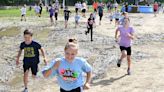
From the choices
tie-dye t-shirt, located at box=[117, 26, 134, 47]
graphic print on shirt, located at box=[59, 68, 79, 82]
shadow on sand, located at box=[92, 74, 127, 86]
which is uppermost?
graphic print on shirt, located at box=[59, 68, 79, 82]

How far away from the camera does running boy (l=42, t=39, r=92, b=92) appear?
6218 millimetres

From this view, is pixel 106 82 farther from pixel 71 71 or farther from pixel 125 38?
pixel 71 71

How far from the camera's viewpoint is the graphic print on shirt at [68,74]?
20.7 feet

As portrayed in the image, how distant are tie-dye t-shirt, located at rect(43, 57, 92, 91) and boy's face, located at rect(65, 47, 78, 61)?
0.42 feet

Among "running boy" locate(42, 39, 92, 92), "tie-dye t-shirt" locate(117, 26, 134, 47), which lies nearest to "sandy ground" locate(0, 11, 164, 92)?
"tie-dye t-shirt" locate(117, 26, 134, 47)

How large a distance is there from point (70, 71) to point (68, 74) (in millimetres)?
60

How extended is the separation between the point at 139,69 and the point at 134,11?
3876cm

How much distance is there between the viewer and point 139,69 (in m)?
13.1

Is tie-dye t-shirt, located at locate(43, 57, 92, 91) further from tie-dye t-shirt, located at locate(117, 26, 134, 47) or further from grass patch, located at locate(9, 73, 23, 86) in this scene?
grass patch, located at locate(9, 73, 23, 86)

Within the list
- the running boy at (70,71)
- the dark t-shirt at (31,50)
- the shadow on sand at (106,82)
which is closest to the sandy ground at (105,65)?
the shadow on sand at (106,82)

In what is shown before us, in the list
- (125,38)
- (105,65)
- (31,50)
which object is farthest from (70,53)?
(105,65)

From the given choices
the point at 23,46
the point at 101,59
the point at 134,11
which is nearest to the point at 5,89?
the point at 23,46

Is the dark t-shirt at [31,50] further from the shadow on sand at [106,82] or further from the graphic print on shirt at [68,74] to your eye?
the graphic print on shirt at [68,74]

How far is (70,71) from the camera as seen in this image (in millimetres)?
6316
